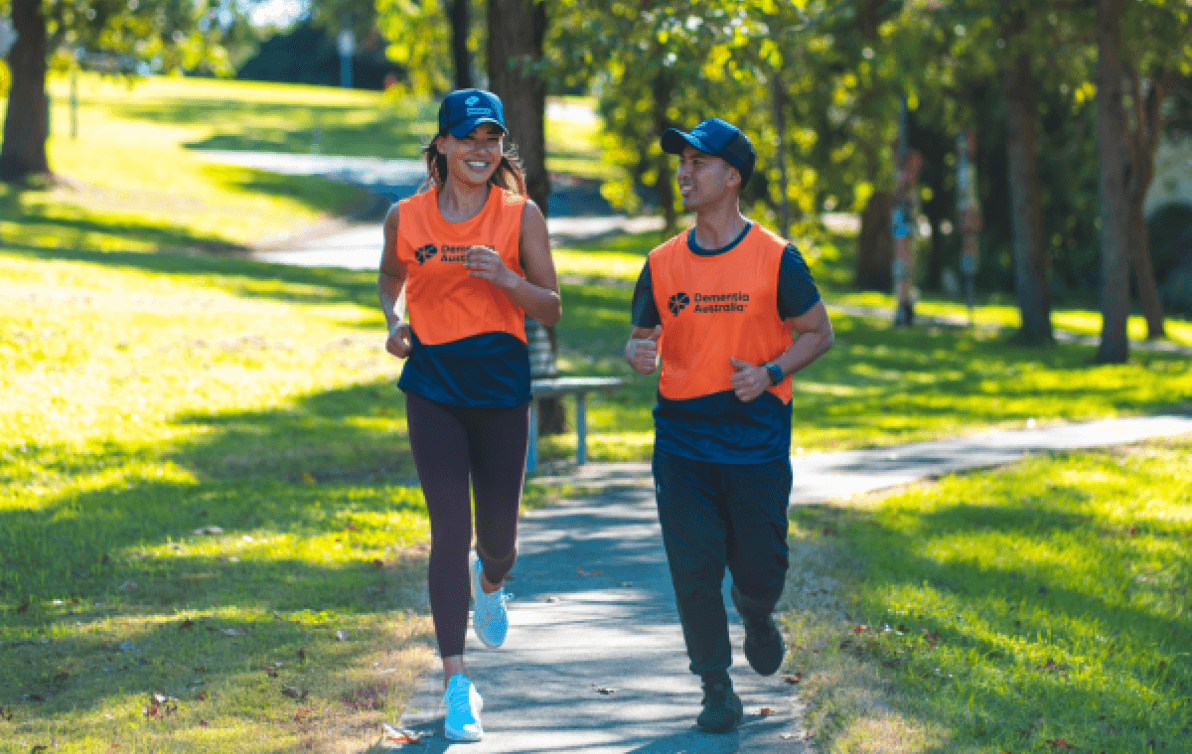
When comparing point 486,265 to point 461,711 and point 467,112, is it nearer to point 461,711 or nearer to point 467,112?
point 467,112

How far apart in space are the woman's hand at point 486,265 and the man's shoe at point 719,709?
1612 mm

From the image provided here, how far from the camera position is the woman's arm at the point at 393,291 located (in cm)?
479

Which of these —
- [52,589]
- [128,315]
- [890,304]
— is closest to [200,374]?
[128,315]

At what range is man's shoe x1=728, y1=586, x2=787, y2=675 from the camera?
482 cm

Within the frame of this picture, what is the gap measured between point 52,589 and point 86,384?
19.0 feet

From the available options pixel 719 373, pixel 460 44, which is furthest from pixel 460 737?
pixel 460 44

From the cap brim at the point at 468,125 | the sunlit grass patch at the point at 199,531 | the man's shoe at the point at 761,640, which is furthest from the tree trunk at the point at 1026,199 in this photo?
the cap brim at the point at 468,125

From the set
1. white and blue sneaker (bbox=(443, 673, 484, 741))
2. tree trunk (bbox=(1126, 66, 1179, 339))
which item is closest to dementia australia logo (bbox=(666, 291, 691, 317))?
white and blue sneaker (bbox=(443, 673, 484, 741))

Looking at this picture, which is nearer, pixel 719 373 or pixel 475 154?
→ pixel 719 373

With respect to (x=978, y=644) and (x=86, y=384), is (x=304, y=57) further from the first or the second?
(x=978, y=644)

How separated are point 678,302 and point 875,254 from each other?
28.5 m

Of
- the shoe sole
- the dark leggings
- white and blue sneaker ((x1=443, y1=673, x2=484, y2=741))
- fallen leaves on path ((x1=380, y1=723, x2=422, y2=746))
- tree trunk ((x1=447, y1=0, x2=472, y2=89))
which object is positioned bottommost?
fallen leaves on path ((x1=380, y1=723, x2=422, y2=746))

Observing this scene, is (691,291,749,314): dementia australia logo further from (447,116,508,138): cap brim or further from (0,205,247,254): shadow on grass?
(0,205,247,254): shadow on grass

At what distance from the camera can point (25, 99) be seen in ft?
98.1
